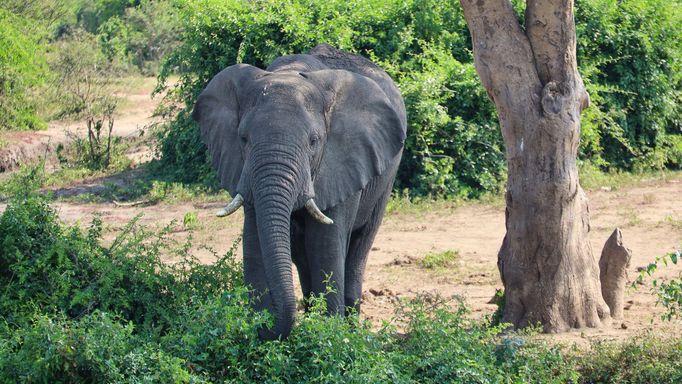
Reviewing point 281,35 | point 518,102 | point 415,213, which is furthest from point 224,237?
point 518,102

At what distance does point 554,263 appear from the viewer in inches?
296

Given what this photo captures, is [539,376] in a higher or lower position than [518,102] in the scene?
lower

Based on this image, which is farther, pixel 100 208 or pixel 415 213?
pixel 100 208

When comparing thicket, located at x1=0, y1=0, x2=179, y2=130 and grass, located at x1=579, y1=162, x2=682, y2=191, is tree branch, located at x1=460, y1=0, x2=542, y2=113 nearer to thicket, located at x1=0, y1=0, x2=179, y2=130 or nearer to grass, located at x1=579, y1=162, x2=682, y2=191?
grass, located at x1=579, y1=162, x2=682, y2=191

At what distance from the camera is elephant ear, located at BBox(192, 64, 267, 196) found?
7.12 m

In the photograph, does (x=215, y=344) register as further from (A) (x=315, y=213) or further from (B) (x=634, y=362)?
(B) (x=634, y=362)

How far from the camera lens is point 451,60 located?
46.3 ft

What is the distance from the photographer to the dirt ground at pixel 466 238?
882 centimetres

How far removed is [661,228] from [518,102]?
15.1ft

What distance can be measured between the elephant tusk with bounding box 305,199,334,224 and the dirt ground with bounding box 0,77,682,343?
1834 millimetres

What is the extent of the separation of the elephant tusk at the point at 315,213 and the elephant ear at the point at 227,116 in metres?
0.56

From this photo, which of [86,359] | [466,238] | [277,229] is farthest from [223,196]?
[86,359]

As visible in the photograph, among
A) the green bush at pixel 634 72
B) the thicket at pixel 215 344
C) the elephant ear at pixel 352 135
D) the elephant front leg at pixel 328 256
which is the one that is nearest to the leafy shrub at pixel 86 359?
the thicket at pixel 215 344

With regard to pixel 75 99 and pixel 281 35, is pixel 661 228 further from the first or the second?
pixel 75 99
